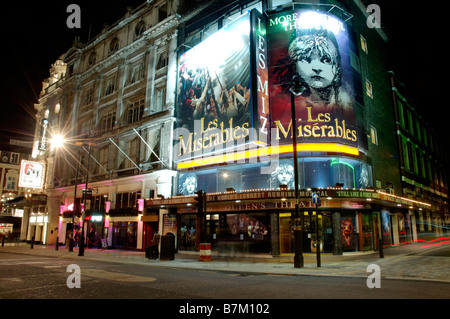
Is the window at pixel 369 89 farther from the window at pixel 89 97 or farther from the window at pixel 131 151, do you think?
the window at pixel 89 97

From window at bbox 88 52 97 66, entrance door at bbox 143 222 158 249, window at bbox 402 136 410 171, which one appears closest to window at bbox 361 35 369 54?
window at bbox 402 136 410 171

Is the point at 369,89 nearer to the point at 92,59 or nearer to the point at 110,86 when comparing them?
the point at 110,86

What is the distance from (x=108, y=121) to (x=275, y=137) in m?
22.0

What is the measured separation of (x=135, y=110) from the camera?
32875mm

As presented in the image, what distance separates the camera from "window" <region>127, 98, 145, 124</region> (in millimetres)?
32188

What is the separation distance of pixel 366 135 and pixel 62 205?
114 ft

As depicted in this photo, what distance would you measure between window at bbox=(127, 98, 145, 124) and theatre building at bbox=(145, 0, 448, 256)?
6.18m

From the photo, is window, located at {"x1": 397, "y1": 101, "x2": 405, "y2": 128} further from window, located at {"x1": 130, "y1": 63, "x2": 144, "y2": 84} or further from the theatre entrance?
window, located at {"x1": 130, "y1": 63, "x2": 144, "y2": 84}

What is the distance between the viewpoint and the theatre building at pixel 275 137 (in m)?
20.7

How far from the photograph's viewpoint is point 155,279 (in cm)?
1071

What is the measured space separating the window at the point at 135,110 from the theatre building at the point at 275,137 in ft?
20.3

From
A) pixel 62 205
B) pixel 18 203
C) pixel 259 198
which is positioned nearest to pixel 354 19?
pixel 259 198

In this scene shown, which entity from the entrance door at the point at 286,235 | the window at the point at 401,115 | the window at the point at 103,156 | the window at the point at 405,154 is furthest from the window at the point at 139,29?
the window at the point at 405,154
